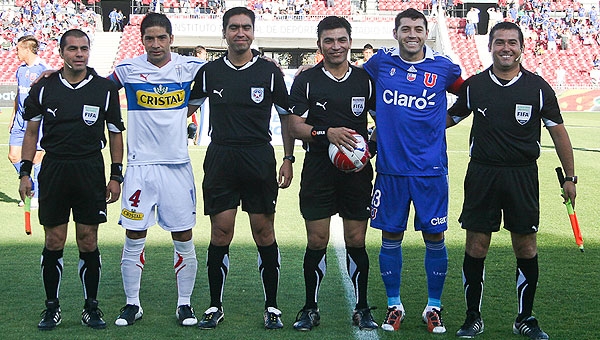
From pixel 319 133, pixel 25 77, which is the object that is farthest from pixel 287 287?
Result: pixel 25 77

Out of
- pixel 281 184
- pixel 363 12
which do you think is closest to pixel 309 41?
pixel 363 12

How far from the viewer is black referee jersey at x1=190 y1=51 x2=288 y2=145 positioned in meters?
5.31

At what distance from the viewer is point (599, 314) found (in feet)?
18.8

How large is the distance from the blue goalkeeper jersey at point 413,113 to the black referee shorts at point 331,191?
0.21m

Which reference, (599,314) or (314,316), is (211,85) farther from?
(599,314)

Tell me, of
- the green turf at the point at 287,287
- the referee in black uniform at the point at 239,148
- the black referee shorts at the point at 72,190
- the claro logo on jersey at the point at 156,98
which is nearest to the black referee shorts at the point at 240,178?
the referee in black uniform at the point at 239,148

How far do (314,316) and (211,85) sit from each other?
1693 millimetres

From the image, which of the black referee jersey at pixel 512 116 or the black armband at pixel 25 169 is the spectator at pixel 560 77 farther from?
the black armband at pixel 25 169

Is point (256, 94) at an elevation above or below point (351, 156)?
above

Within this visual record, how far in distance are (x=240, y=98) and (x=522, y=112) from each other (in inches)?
71.4

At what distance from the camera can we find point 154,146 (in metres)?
5.41

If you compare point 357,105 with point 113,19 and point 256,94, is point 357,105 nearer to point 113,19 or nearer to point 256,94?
point 256,94

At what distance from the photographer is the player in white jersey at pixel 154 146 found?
5.38 meters

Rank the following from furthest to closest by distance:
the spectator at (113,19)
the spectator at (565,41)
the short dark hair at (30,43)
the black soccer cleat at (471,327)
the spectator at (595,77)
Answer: the spectator at (113,19), the spectator at (565,41), the spectator at (595,77), the short dark hair at (30,43), the black soccer cleat at (471,327)
